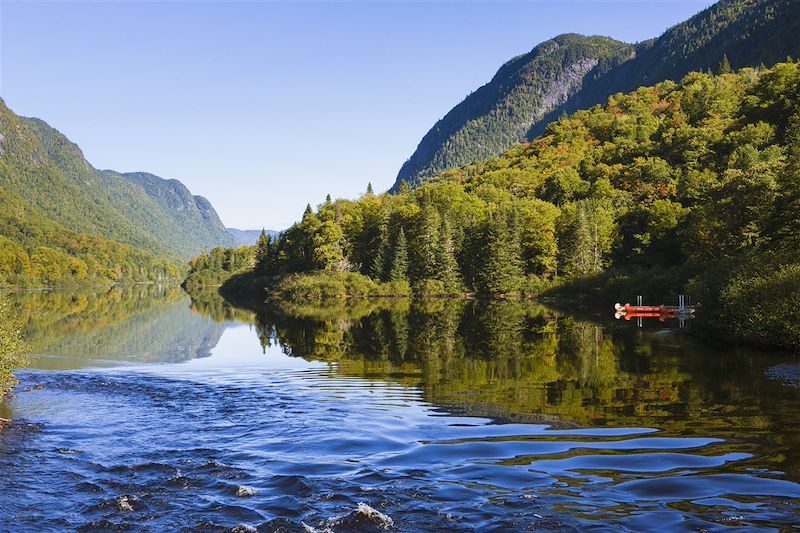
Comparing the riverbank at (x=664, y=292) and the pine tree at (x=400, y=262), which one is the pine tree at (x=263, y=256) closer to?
the riverbank at (x=664, y=292)

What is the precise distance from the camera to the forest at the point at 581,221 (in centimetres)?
6119

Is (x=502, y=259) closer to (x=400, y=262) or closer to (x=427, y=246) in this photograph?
(x=427, y=246)

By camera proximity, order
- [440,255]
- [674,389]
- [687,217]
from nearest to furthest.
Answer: [674,389] → [687,217] → [440,255]

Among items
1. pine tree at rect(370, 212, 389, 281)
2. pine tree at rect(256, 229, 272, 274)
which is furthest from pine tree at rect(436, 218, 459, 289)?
pine tree at rect(256, 229, 272, 274)

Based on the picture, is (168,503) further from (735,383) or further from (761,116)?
(761,116)

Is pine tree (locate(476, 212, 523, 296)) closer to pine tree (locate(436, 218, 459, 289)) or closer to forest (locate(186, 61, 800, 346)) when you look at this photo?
forest (locate(186, 61, 800, 346))

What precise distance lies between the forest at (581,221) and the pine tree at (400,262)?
0.36 m

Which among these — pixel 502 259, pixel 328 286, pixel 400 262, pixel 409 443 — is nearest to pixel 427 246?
pixel 400 262

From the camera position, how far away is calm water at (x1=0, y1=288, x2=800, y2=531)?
9.48 m

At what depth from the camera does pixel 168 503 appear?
10.1 m

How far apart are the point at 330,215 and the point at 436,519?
102249mm

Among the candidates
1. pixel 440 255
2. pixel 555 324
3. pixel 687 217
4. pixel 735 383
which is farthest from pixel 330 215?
pixel 735 383

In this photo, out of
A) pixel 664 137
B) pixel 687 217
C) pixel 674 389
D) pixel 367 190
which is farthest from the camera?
pixel 367 190

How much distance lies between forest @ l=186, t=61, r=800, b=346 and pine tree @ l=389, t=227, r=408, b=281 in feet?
1.18
